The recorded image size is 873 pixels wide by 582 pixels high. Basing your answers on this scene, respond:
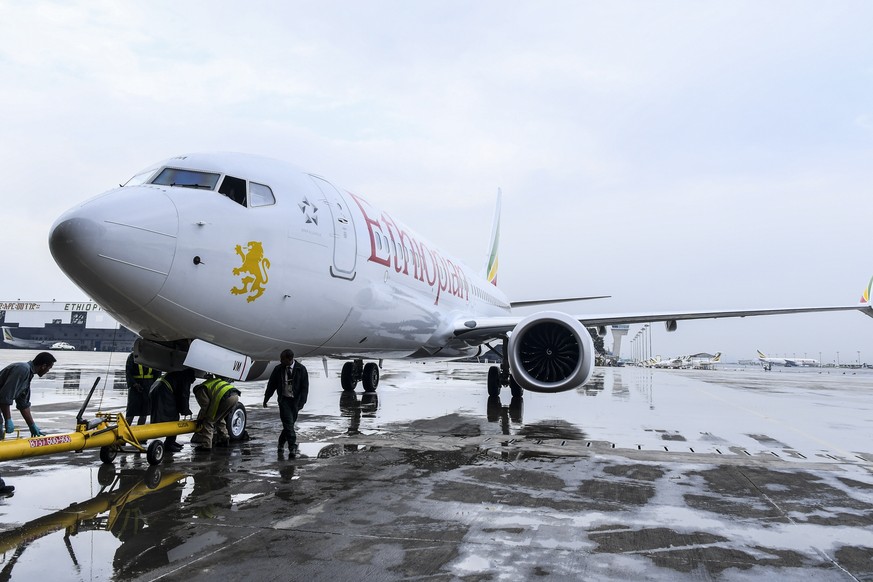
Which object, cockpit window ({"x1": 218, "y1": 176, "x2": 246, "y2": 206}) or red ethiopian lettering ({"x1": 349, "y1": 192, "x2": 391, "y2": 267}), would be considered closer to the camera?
cockpit window ({"x1": 218, "y1": 176, "x2": 246, "y2": 206})

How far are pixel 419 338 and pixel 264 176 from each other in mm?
A: 5329

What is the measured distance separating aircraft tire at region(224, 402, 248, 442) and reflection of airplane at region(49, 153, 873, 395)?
2.46 ft

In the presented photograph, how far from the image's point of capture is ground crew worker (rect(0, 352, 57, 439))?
243 inches

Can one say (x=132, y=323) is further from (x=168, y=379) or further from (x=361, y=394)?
(x=361, y=394)

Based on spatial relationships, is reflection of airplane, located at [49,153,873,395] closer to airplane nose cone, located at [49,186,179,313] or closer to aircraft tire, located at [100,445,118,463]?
airplane nose cone, located at [49,186,179,313]

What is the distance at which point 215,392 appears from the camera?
308 inches

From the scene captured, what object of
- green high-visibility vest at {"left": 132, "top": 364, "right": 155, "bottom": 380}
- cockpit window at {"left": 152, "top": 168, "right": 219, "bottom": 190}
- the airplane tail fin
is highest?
the airplane tail fin

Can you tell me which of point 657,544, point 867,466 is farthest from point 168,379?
point 867,466

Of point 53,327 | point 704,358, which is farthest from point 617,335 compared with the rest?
point 53,327

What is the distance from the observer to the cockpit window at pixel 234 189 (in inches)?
271

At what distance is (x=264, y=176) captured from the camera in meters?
7.52

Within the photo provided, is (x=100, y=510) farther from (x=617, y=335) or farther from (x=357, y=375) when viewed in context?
(x=617, y=335)

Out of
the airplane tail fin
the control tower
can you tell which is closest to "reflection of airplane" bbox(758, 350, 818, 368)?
the control tower

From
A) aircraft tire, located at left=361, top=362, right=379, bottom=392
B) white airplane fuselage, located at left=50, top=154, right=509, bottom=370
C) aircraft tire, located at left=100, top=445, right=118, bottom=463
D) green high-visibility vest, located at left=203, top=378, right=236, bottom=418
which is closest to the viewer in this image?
white airplane fuselage, located at left=50, top=154, right=509, bottom=370
